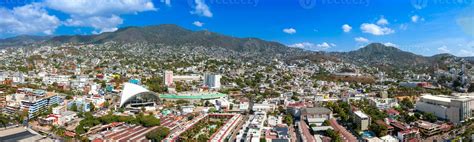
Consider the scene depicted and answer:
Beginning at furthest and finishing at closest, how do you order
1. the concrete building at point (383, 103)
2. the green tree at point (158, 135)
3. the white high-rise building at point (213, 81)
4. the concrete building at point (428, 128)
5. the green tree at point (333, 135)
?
the white high-rise building at point (213, 81)
the concrete building at point (383, 103)
the concrete building at point (428, 128)
the green tree at point (333, 135)
the green tree at point (158, 135)

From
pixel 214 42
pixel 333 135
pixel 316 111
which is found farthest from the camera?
pixel 214 42

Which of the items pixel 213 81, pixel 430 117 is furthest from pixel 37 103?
pixel 430 117

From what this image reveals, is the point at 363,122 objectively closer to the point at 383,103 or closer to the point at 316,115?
the point at 316,115

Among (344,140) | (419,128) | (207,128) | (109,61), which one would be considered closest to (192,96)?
(207,128)

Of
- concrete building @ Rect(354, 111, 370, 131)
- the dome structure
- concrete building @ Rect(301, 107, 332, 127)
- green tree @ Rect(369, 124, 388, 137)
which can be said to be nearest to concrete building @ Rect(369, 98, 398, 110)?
concrete building @ Rect(301, 107, 332, 127)

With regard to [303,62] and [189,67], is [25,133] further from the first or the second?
[303,62]

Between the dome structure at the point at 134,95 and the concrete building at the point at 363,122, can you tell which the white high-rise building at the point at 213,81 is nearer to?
the dome structure at the point at 134,95

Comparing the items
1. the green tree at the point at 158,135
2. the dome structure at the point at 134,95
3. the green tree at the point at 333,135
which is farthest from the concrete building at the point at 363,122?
the dome structure at the point at 134,95

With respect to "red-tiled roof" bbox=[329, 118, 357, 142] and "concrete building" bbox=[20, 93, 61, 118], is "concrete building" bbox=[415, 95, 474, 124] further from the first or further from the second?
"concrete building" bbox=[20, 93, 61, 118]

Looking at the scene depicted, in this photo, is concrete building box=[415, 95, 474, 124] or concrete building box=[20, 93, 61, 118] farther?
concrete building box=[20, 93, 61, 118]

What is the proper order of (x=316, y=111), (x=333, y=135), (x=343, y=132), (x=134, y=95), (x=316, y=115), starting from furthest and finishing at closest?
(x=134, y=95), (x=316, y=111), (x=316, y=115), (x=343, y=132), (x=333, y=135)

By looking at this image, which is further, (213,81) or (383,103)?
(213,81)

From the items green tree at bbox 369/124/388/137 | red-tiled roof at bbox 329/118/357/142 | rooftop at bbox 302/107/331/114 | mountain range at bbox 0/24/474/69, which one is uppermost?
mountain range at bbox 0/24/474/69

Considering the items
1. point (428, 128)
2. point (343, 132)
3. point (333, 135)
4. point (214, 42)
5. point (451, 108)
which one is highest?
Result: point (214, 42)
